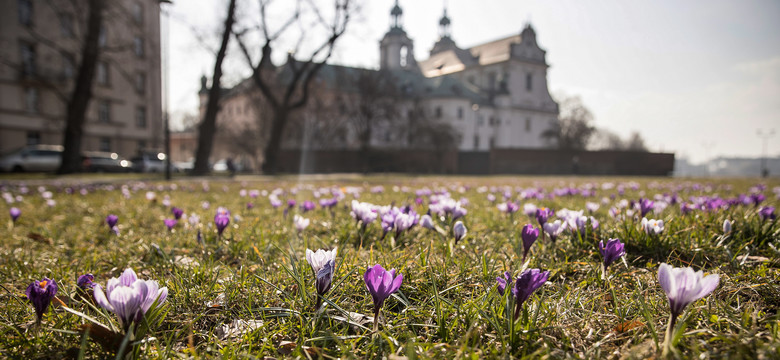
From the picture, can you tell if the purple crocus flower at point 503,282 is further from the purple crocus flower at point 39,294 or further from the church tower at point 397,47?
the church tower at point 397,47

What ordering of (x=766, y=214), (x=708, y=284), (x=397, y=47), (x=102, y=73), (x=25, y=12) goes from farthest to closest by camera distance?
1. (x=397, y=47)
2. (x=102, y=73)
3. (x=25, y=12)
4. (x=766, y=214)
5. (x=708, y=284)

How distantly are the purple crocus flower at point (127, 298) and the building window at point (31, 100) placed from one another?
132 feet

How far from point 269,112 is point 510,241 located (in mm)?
41074

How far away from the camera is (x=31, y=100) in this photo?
3128 cm

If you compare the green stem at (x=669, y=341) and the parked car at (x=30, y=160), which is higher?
the parked car at (x=30, y=160)

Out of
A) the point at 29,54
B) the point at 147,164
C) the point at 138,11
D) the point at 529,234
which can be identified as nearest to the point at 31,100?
the point at 29,54

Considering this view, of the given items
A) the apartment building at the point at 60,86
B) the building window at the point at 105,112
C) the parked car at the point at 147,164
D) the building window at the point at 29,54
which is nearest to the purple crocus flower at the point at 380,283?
the apartment building at the point at 60,86

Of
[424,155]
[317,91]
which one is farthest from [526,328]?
[317,91]

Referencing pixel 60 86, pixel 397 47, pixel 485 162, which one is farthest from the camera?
pixel 397 47

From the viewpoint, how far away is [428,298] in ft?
5.37

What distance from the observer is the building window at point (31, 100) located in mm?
30934

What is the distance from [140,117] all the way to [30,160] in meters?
16.8

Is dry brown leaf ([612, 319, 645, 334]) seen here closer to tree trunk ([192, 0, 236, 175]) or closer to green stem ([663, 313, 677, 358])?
green stem ([663, 313, 677, 358])

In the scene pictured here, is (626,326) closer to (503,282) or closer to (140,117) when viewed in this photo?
(503,282)
